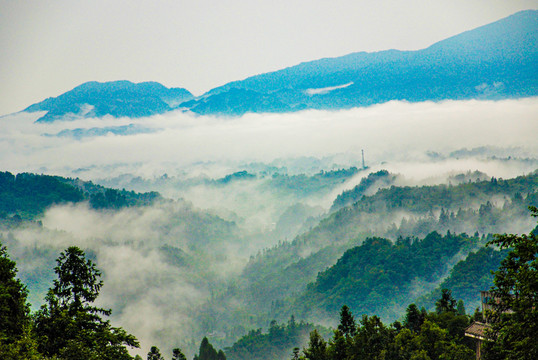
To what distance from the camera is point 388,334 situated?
70.5 metres

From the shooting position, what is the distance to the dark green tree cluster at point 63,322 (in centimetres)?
3475

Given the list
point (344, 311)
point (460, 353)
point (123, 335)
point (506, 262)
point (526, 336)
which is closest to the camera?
point (526, 336)

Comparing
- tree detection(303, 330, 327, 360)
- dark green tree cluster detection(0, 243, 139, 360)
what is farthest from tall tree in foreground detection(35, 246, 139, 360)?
tree detection(303, 330, 327, 360)

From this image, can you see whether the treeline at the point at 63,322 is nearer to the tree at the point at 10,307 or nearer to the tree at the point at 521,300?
the tree at the point at 10,307

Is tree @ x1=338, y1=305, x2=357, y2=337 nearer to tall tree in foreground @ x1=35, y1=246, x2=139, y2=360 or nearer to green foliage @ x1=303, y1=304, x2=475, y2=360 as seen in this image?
green foliage @ x1=303, y1=304, x2=475, y2=360

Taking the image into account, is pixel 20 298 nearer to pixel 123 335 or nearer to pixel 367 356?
pixel 123 335

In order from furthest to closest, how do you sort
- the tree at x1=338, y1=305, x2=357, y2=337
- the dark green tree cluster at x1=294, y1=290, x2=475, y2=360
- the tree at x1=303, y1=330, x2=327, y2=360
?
the tree at x1=338, y1=305, x2=357, y2=337
the tree at x1=303, y1=330, x2=327, y2=360
the dark green tree cluster at x1=294, y1=290, x2=475, y2=360

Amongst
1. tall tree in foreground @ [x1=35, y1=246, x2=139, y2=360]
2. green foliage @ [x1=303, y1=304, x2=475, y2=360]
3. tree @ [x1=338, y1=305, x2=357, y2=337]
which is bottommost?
tree @ [x1=338, y1=305, x2=357, y2=337]

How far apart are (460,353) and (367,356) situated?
11.9 m

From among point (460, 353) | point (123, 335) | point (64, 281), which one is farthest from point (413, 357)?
point (64, 281)

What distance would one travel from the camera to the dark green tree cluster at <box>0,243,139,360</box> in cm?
3475

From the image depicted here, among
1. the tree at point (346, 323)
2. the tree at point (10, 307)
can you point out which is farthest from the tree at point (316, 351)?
the tree at point (10, 307)

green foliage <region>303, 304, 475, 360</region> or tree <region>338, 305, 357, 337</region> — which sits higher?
green foliage <region>303, 304, 475, 360</region>

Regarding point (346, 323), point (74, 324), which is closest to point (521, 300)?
point (74, 324)
